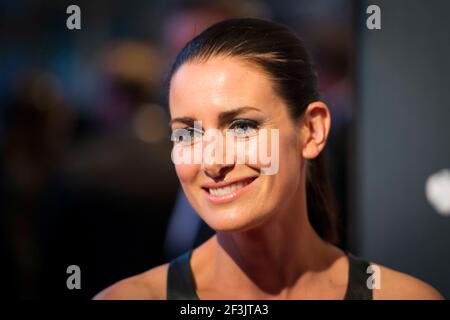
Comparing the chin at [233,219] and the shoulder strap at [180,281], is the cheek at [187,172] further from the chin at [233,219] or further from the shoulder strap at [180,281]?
the shoulder strap at [180,281]

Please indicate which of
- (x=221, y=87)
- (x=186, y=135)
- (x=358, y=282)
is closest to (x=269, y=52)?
(x=221, y=87)

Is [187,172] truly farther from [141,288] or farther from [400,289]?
[400,289]

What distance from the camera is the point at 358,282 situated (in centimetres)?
137

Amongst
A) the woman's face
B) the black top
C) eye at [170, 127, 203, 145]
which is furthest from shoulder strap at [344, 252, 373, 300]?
eye at [170, 127, 203, 145]

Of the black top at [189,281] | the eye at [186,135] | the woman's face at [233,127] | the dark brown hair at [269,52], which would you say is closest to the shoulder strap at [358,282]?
the black top at [189,281]

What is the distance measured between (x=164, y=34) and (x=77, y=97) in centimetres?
43

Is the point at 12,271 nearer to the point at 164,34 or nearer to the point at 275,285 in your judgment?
the point at 164,34

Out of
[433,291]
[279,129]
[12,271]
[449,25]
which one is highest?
[449,25]

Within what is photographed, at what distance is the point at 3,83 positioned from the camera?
6.90 ft

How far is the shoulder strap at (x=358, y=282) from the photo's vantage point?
1.34 metres

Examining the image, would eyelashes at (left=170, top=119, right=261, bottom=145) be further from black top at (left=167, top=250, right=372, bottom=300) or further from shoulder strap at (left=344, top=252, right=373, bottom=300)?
shoulder strap at (left=344, top=252, right=373, bottom=300)

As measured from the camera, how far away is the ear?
1.31m

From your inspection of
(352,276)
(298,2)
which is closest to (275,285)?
(352,276)

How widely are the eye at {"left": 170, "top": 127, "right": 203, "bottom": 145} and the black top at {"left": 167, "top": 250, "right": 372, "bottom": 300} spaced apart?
12.6 inches
